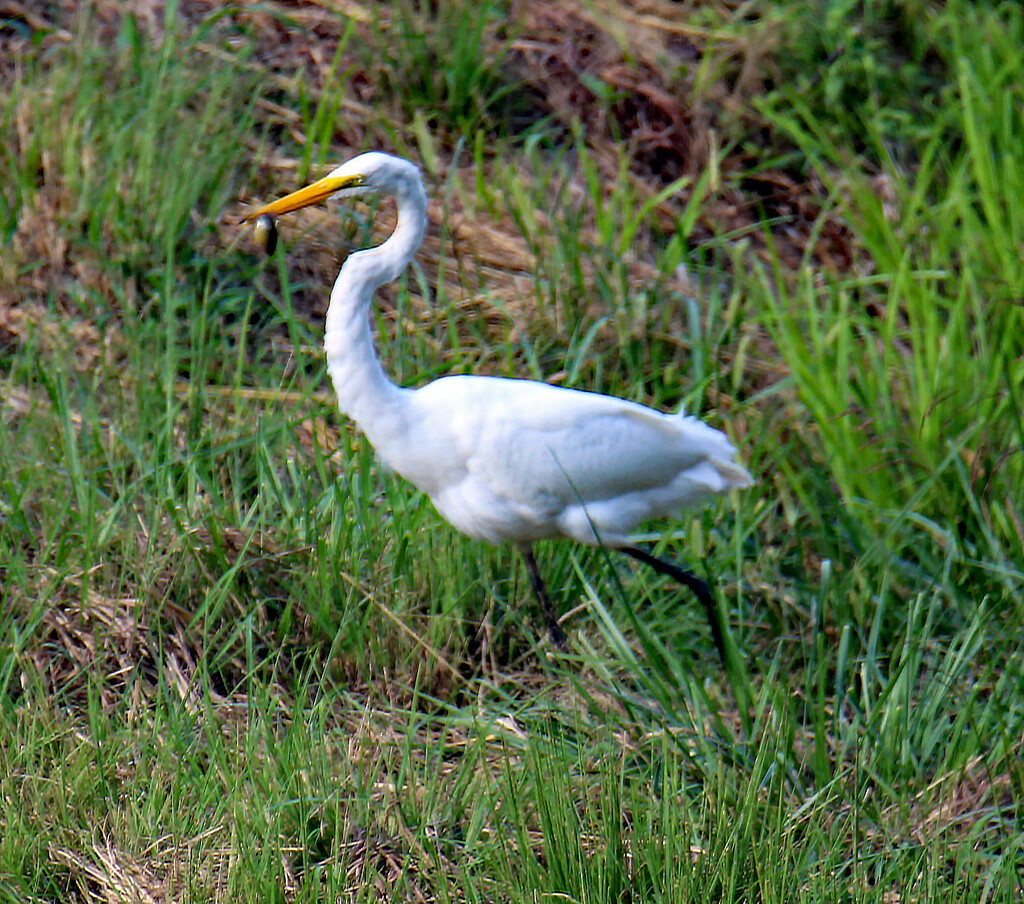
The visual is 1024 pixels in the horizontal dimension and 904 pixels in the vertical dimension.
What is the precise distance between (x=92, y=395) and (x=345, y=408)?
0.97 meters

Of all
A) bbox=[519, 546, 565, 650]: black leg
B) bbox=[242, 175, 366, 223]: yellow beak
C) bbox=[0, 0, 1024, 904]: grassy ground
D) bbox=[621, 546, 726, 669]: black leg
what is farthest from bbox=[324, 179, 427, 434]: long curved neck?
bbox=[621, 546, 726, 669]: black leg

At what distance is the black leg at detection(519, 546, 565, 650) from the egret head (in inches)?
35.6

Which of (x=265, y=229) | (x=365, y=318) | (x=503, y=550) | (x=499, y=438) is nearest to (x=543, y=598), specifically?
(x=503, y=550)

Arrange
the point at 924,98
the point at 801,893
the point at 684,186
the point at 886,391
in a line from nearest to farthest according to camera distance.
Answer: the point at 801,893 → the point at 886,391 → the point at 684,186 → the point at 924,98

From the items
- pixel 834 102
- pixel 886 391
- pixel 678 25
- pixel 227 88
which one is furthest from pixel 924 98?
pixel 227 88

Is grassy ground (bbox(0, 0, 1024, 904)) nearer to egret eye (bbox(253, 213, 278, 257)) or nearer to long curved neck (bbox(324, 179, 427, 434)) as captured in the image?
long curved neck (bbox(324, 179, 427, 434))

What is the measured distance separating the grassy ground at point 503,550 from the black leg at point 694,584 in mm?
146

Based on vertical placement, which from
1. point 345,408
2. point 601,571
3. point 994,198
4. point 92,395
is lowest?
point 601,571

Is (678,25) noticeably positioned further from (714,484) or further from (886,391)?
(714,484)

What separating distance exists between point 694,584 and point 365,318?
1.06 metres

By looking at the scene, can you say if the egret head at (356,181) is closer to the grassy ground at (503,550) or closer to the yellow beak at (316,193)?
the yellow beak at (316,193)

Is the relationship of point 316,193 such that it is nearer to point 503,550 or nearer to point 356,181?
point 356,181

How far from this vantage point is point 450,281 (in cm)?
426

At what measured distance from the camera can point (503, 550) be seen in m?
3.30
